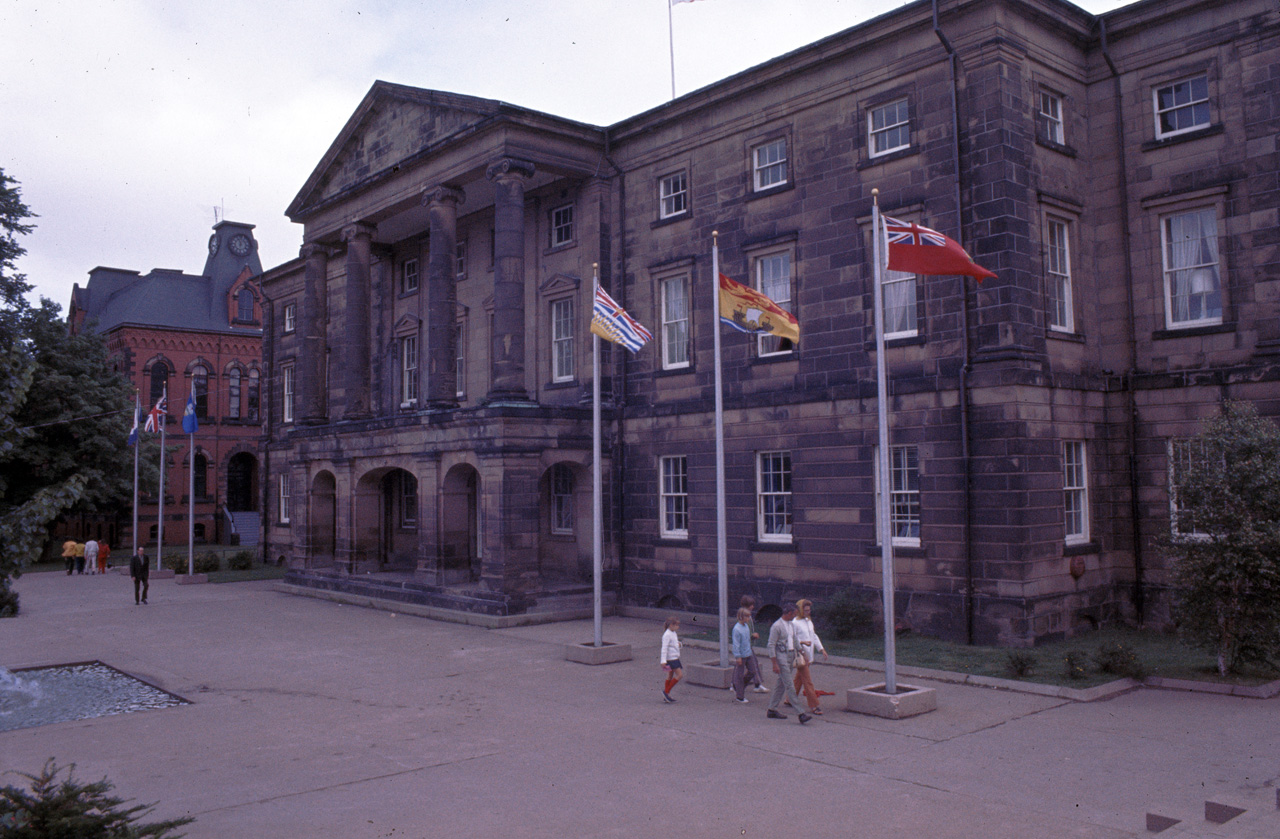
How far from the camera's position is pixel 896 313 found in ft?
70.0

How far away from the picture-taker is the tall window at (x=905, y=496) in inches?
816

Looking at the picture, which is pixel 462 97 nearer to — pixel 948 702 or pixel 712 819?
pixel 948 702

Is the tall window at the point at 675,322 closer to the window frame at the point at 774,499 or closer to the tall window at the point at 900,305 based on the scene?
the window frame at the point at 774,499

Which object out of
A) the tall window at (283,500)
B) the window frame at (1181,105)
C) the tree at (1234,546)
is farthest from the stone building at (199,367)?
the tree at (1234,546)

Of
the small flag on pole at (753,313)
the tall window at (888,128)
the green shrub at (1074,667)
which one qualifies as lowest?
the green shrub at (1074,667)

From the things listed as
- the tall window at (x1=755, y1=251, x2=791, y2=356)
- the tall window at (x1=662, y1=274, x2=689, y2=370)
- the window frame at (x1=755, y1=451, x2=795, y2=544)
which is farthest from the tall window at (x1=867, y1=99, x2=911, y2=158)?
the window frame at (x1=755, y1=451, x2=795, y2=544)

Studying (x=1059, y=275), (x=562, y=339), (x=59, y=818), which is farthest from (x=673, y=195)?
(x=59, y=818)

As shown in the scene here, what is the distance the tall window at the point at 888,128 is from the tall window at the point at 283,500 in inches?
1352

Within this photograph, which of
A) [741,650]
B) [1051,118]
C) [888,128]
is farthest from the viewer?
[888,128]

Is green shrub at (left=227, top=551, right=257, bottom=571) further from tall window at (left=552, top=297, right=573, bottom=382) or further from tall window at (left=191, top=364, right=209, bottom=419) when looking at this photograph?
tall window at (left=191, top=364, right=209, bottom=419)

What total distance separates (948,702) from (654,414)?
1340 cm

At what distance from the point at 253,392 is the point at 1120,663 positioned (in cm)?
6272

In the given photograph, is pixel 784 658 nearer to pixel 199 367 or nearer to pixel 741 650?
pixel 741 650

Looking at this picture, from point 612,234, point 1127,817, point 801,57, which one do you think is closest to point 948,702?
point 1127,817
